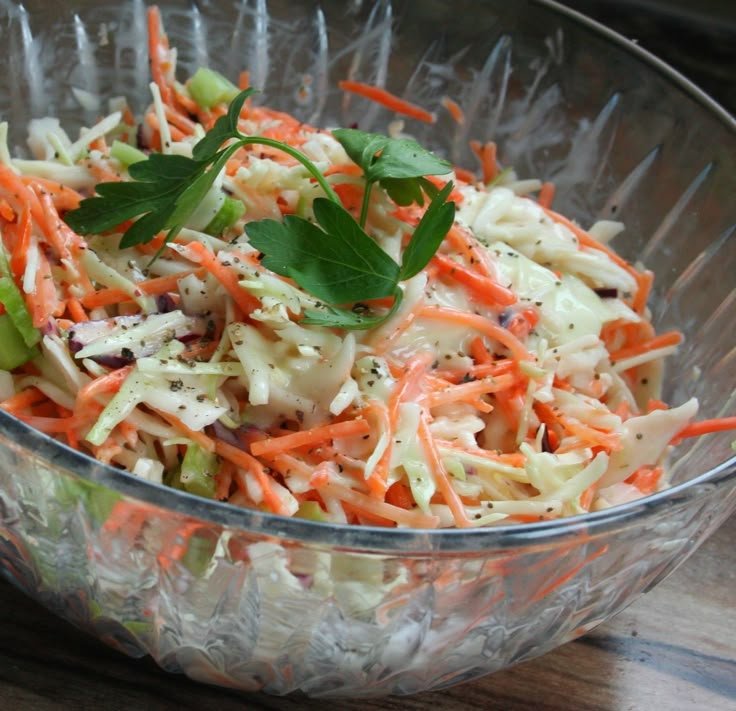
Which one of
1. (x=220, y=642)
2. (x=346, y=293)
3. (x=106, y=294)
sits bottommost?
(x=220, y=642)

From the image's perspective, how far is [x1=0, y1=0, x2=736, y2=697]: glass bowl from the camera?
3.33 feet

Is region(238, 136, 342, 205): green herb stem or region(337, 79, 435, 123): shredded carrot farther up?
region(238, 136, 342, 205): green herb stem

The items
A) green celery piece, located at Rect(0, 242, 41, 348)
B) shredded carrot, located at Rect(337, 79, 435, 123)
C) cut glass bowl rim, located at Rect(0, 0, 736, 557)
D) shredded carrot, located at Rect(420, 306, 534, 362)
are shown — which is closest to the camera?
cut glass bowl rim, located at Rect(0, 0, 736, 557)

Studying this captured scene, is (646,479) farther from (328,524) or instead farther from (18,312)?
(18,312)

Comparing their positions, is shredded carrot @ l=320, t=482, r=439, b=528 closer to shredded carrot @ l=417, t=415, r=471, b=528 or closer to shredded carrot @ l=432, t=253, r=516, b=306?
shredded carrot @ l=417, t=415, r=471, b=528

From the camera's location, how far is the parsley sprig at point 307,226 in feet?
4.47

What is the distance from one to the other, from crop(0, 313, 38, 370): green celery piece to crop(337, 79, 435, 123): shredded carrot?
3.47ft

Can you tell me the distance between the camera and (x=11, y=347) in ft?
4.49

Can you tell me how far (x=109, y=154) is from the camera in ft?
5.52

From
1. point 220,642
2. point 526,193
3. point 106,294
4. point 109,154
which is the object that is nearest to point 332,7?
point 526,193

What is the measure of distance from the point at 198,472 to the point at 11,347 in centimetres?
32

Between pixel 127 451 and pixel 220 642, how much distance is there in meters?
0.30

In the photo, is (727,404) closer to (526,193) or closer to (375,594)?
(526,193)

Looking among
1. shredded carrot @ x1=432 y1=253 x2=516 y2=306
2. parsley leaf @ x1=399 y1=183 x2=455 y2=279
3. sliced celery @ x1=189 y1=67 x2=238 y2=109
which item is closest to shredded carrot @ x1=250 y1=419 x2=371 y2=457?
parsley leaf @ x1=399 y1=183 x2=455 y2=279
